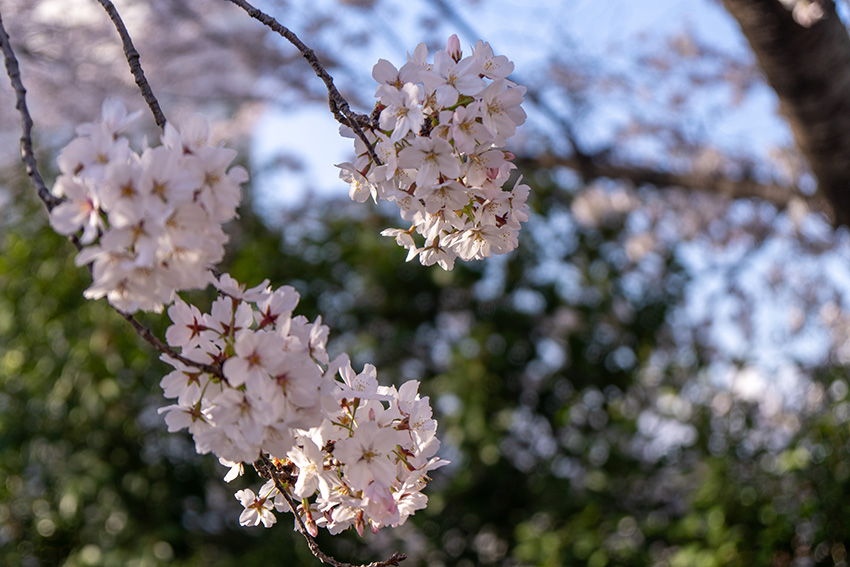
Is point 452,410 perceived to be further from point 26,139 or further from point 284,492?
point 26,139

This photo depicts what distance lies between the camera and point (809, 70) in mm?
1633

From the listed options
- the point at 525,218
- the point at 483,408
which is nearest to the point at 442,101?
the point at 525,218

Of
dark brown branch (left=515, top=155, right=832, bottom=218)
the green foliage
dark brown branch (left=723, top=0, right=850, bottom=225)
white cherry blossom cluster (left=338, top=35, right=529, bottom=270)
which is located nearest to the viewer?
white cherry blossom cluster (left=338, top=35, right=529, bottom=270)

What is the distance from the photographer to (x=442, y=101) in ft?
2.23

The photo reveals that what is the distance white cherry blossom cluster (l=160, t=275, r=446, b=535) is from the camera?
581 millimetres

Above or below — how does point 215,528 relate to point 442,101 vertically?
below

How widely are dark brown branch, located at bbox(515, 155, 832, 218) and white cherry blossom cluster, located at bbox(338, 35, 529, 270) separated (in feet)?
6.47

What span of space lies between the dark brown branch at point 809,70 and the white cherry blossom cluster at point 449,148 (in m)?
1.12

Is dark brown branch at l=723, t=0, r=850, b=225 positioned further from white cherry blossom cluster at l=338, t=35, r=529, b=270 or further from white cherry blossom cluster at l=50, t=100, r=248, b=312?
white cherry blossom cluster at l=50, t=100, r=248, b=312

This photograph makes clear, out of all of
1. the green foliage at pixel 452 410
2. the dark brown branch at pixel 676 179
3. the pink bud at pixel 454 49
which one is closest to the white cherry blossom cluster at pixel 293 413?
the pink bud at pixel 454 49

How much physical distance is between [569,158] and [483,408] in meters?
1.06

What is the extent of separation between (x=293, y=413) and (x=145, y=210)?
0.20m

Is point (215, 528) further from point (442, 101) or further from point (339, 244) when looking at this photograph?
point (442, 101)

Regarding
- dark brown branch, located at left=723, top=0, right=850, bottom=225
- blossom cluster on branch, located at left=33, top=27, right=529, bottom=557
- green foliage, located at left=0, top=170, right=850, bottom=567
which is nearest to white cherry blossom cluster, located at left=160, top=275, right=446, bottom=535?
blossom cluster on branch, located at left=33, top=27, right=529, bottom=557
